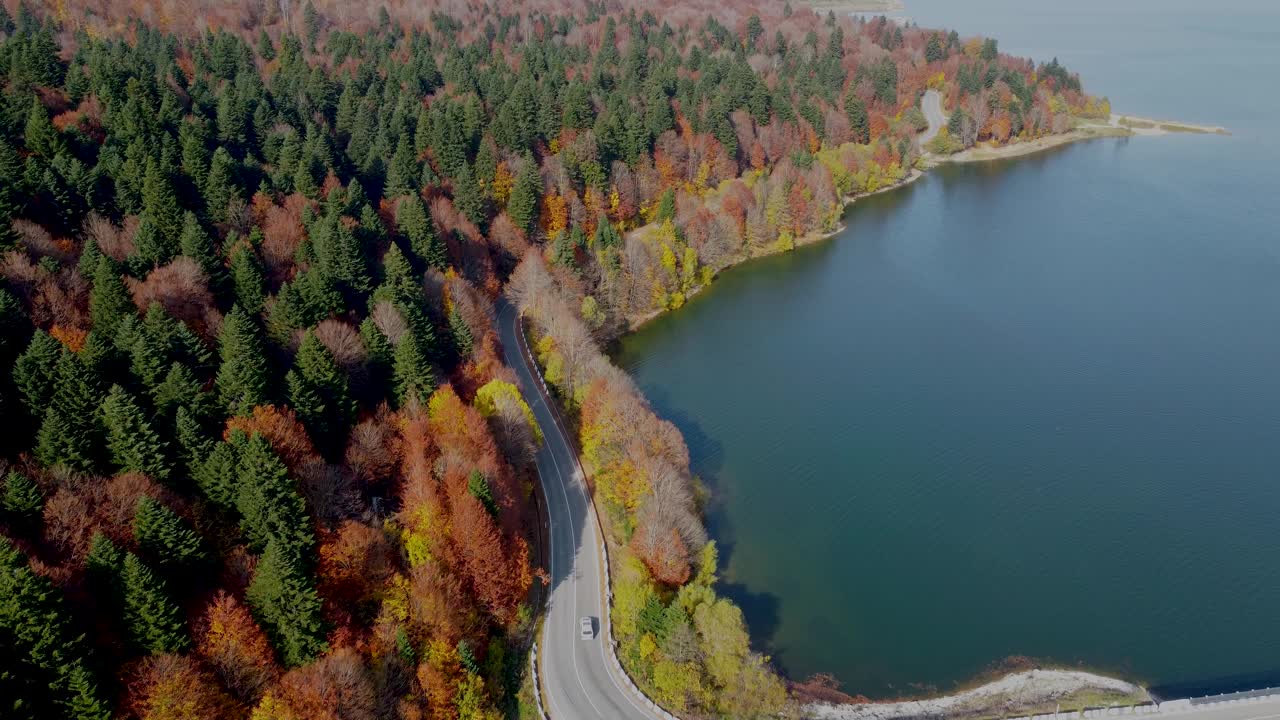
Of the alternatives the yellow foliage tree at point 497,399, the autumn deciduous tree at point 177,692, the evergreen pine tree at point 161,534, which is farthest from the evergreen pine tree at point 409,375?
the autumn deciduous tree at point 177,692

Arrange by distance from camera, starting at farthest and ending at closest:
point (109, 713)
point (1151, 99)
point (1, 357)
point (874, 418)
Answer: point (1151, 99) → point (874, 418) → point (1, 357) → point (109, 713)

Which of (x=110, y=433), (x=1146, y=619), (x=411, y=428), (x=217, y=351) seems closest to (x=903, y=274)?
(x=1146, y=619)

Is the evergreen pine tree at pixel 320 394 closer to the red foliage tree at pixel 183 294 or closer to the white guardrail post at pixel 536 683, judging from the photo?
the red foliage tree at pixel 183 294

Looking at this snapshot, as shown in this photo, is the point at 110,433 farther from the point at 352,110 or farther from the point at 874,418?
the point at 352,110

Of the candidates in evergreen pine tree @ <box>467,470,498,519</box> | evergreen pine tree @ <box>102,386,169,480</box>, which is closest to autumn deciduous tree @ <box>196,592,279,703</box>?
evergreen pine tree @ <box>102,386,169,480</box>

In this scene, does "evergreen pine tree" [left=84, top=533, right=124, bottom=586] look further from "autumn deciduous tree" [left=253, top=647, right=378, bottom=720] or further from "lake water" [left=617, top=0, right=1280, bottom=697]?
"lake water" [left=617, top=0, right=1280, bottom=697]

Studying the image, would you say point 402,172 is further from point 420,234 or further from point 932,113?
point 932,113
